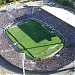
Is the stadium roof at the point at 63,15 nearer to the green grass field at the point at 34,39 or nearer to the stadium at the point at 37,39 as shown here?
the stadium at the point at 37,39

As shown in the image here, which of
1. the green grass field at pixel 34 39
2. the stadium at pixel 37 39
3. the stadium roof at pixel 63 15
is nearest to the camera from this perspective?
the stadium at pixel 37 39

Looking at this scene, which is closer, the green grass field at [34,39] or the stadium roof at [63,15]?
the green grass field at [34,39]

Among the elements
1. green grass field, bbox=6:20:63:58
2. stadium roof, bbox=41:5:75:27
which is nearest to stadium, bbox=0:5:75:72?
green grass field, bbox=6:20:63:58

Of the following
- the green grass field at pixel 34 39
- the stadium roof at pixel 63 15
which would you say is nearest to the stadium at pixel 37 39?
the green grass field at pixel 34 39

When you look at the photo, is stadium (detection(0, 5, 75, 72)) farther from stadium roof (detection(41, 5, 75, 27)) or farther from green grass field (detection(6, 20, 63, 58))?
stadium roof (detection(41, 5, 75, 27))

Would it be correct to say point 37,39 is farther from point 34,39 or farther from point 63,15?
point 63,15

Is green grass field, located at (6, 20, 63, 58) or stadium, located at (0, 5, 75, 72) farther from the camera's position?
green grass field, located at (6, 20, 63, 58)

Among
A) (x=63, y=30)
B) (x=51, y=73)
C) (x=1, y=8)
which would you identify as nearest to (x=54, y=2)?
(x=1, y=8)

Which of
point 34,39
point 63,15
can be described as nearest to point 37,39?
point 34,39
